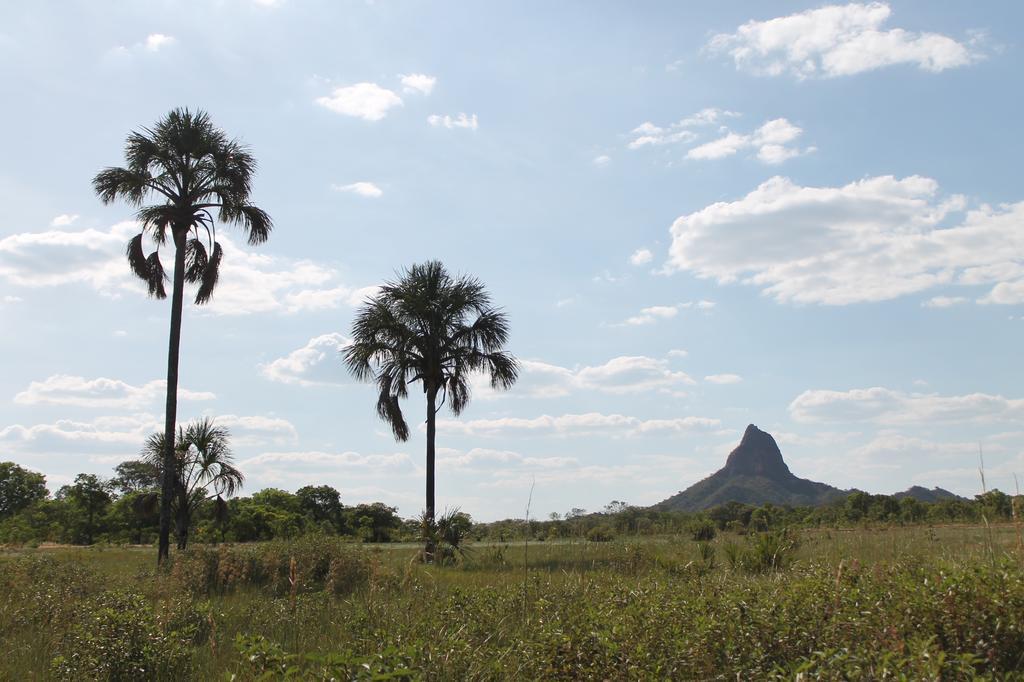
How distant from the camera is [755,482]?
162750 millimetres

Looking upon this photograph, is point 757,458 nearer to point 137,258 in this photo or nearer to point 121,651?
point 137,258

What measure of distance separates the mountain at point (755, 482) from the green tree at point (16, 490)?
94720 millimetres

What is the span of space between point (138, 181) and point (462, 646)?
65.4 feet

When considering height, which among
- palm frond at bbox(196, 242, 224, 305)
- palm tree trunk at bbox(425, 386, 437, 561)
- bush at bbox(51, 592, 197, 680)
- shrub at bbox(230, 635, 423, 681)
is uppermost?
palm frond at bbox(196, 242, 224, 305)

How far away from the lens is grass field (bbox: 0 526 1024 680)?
16.1 ft

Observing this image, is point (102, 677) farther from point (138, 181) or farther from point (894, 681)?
point (138, 181)

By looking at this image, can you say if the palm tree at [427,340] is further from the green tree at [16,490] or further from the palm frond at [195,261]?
the green tree at [16,490]

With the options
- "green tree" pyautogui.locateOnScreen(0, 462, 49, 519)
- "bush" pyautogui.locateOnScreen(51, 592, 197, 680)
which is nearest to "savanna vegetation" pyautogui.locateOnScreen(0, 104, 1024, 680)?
"bush" pyautogui.locateOnScreen(51, 592, 197, 680)

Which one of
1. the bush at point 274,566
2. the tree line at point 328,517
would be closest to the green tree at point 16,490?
the tree line at point 328,517

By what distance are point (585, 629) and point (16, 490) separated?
8074 cm

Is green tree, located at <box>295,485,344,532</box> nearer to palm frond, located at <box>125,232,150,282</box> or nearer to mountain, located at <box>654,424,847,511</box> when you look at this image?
palm frond, located at <box>125,232,150,282</box>

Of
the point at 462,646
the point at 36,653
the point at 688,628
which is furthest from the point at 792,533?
the point at 36,653

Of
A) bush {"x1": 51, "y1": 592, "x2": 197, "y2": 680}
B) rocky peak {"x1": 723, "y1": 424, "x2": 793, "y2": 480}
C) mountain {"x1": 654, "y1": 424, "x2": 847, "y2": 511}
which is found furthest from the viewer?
rocky peak {"x1": 723, "y1": 424, "x2": 793, "y2": 480}

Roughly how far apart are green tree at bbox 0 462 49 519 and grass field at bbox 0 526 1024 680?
70950mm
